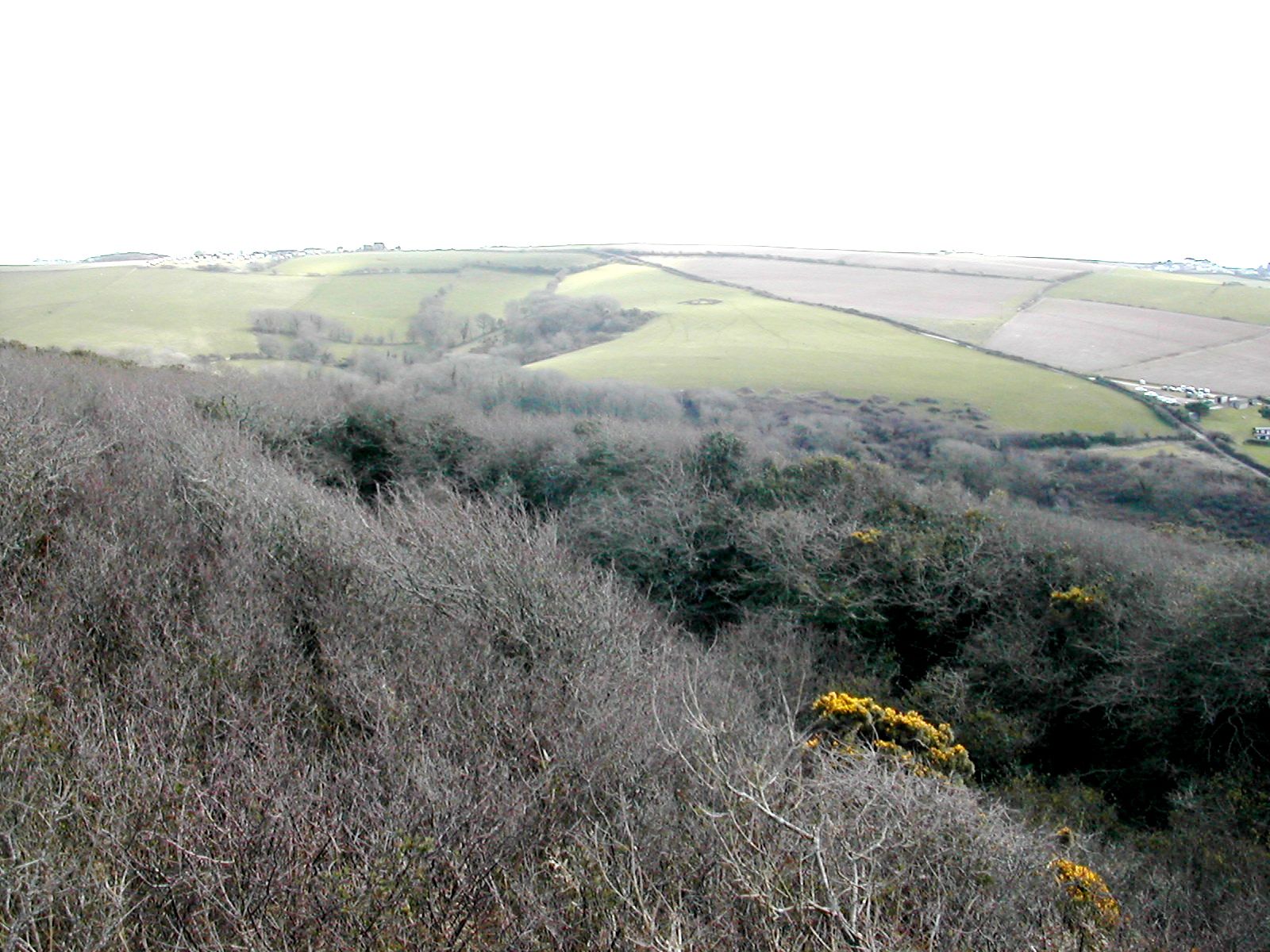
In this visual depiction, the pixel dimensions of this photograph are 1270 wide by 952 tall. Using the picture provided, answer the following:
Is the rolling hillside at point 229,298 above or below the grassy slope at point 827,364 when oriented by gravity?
above

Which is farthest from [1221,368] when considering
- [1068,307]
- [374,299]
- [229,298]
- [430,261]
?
[430,261]

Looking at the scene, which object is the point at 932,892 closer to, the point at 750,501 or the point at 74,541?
the point at 74,541

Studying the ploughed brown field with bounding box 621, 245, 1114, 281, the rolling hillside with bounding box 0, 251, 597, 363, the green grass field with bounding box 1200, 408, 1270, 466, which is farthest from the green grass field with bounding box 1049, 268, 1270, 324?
Answer: the rolling hillside with bounding box 0, 251, 597, 363

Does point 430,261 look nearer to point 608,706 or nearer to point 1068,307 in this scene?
point 1068,307

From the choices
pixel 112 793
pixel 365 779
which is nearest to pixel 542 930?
pixel 365 779

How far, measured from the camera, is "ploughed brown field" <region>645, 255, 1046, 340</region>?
123ft

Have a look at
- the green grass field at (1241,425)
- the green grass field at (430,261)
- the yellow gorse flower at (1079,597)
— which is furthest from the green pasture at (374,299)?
the green grass field at (1241,425)

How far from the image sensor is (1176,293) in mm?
33062

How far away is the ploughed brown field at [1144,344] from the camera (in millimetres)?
24094

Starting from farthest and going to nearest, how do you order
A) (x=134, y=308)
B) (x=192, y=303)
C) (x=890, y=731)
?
(x=192, y=303) < (x=134, y=308) < (x=890, y=731)

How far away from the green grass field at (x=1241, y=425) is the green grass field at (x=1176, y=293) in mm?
8145

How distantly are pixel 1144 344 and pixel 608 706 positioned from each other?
29.0m

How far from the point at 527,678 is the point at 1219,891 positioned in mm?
7609

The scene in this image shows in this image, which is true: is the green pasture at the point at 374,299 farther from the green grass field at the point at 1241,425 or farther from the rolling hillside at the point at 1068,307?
the green grass field at the point at 1241,425
